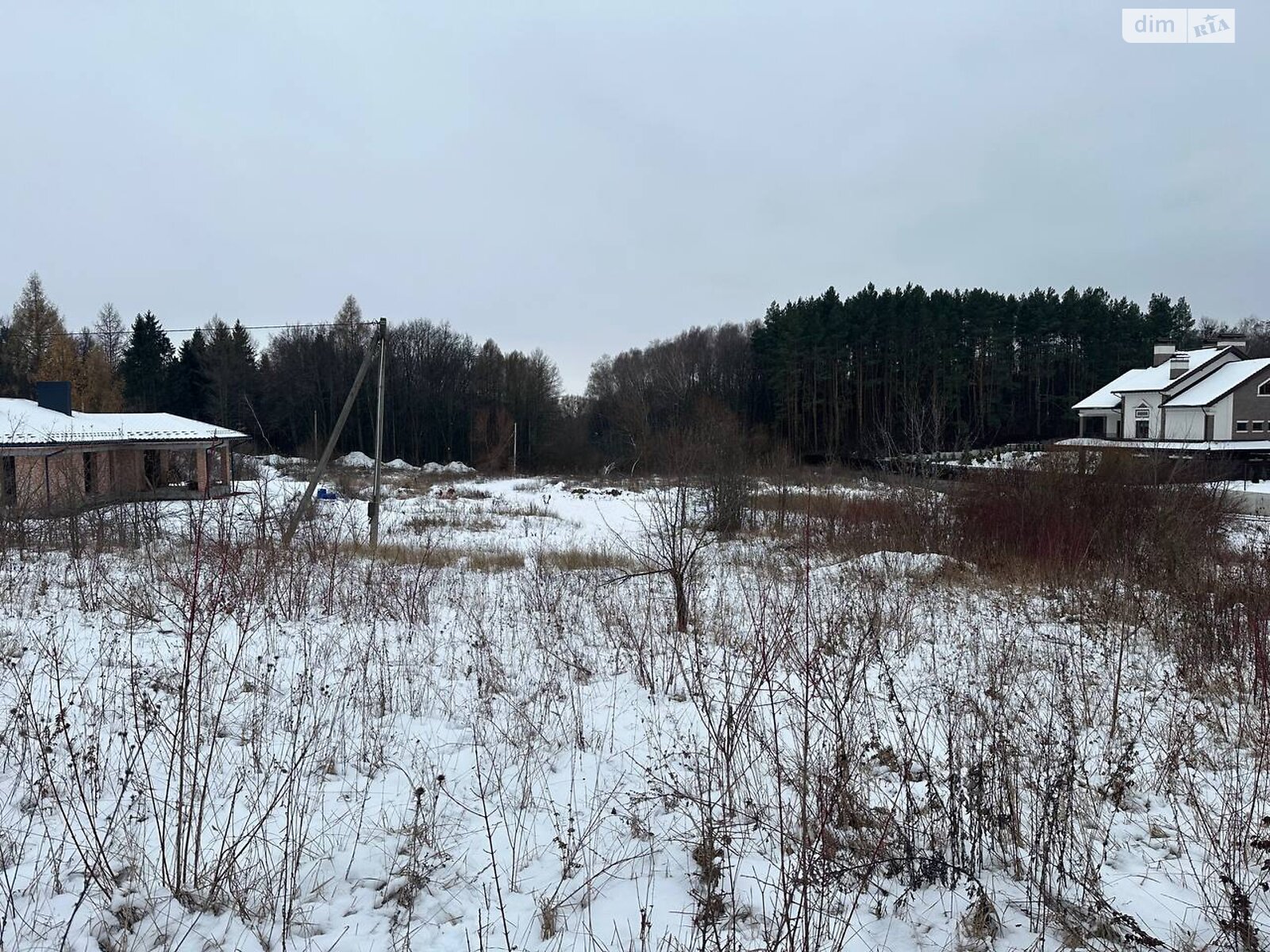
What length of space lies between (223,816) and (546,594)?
5.03 meters

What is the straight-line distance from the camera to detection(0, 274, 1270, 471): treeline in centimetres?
4888

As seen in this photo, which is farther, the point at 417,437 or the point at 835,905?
the point at 417,437

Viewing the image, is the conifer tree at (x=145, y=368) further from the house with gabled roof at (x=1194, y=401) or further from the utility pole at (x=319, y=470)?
the house with gabled roof at (x=1194, y=401)

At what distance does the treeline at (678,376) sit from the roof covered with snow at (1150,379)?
25.7 ft

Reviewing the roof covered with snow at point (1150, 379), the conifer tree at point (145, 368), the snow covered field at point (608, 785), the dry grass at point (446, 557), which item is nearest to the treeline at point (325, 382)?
the conifer tree at point (145, 368)

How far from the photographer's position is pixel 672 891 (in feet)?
9.69

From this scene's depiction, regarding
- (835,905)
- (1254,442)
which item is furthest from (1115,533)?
(1254,442)

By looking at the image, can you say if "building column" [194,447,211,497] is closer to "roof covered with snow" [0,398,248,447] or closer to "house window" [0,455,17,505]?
"roof covered with snow" [0,398,248,447]

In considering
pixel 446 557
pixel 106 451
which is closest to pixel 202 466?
pixel 106 451

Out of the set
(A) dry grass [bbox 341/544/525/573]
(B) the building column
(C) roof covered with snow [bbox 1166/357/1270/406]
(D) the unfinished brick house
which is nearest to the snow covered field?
(A) dry grass [bbox 341/544/525/573]

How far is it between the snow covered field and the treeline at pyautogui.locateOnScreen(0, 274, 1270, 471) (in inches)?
1458

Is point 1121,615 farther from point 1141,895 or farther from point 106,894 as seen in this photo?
point 106,894

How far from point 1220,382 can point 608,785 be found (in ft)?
137

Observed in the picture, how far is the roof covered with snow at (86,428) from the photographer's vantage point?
20.5 meters
